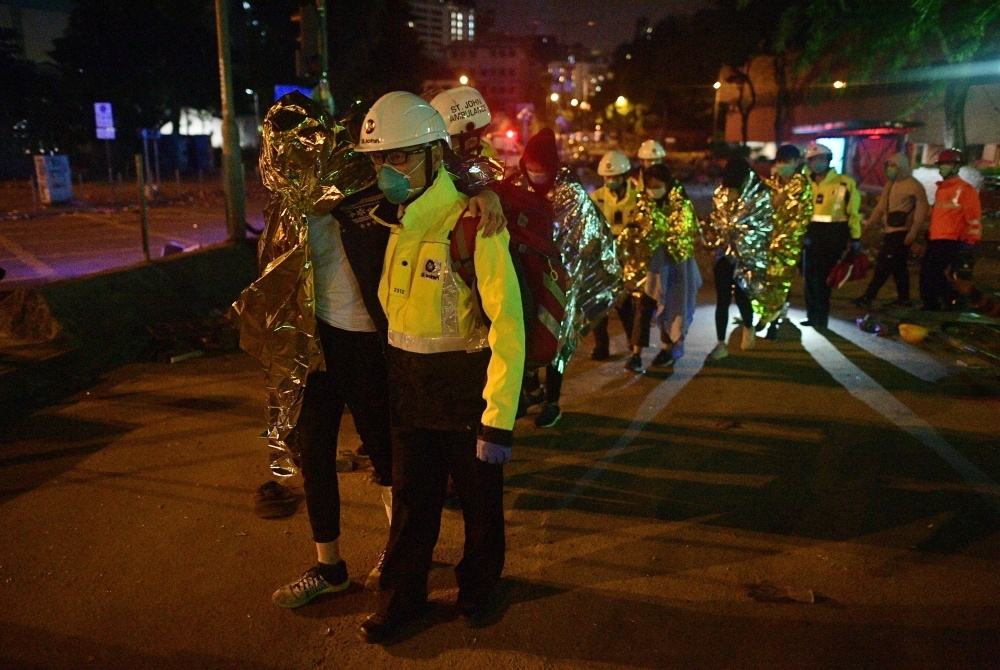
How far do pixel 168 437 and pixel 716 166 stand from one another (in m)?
40.6

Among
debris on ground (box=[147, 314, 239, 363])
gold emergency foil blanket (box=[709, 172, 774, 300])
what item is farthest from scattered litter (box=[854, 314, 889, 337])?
debris on ground (box=[147, 314, 239, 363])

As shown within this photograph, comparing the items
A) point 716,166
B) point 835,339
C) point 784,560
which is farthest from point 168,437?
point 716,166

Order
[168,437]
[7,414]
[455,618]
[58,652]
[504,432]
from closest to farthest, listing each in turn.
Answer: [504,432] < [58,652] < [455,618] < [168,437] < [7,414]

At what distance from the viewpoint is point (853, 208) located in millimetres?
9047

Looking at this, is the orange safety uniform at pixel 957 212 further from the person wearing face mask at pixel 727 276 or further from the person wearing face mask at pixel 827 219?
the person wearing face mask at pixel 727 276

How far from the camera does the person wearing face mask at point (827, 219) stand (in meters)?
9.01

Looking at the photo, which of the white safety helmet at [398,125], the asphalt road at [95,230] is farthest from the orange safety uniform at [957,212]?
the asphalt road at [95,230]

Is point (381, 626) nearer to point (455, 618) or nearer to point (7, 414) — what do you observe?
point (455, 618)

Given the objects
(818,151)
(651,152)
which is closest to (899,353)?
(818,151)

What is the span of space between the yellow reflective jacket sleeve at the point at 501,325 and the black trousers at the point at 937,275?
8.51m

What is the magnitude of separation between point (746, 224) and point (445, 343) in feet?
17.2

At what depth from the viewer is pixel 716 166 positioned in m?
43.2

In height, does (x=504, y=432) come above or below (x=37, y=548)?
above

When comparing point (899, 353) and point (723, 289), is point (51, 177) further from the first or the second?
point (899, 353)
